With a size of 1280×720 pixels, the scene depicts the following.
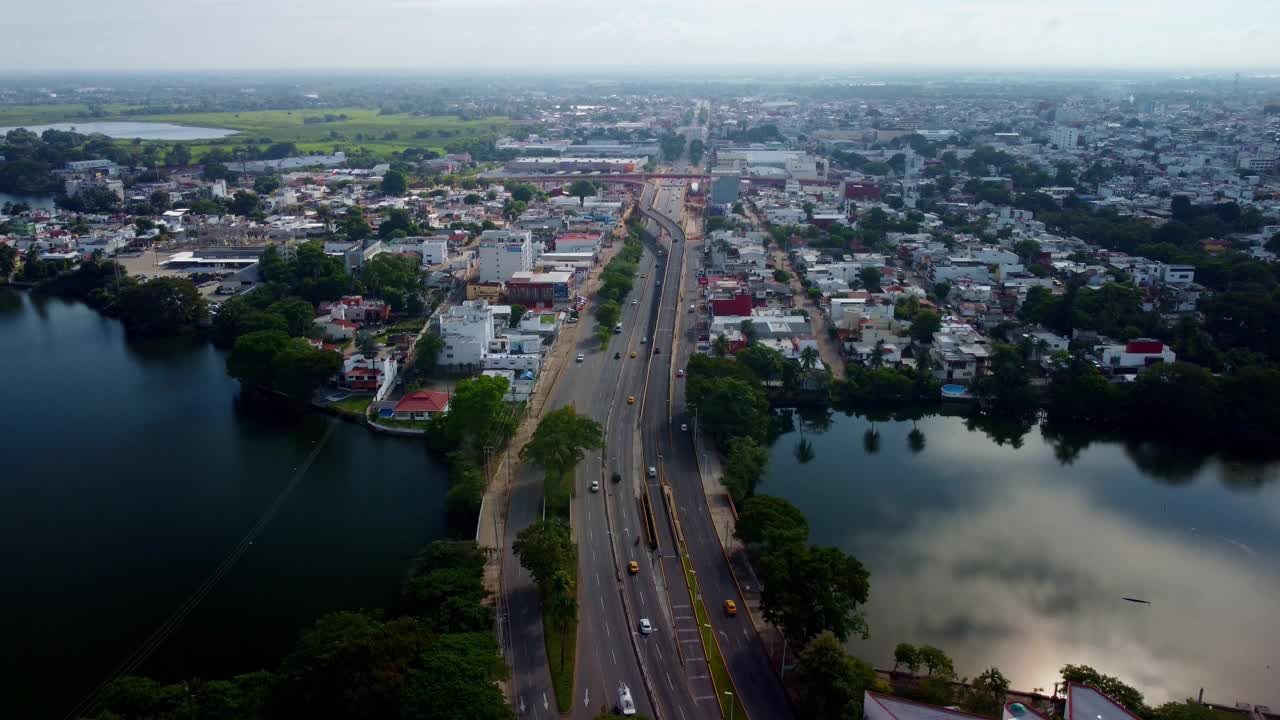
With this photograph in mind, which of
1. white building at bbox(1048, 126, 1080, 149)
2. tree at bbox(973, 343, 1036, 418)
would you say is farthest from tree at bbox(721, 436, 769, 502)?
white building at bbox(1048, 126, 1080, 149)

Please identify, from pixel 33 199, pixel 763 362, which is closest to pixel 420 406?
pixel 763 362

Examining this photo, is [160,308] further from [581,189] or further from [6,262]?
[581,189]

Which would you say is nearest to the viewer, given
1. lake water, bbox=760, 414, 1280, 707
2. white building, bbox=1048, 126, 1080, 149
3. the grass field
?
lake water, bbox=760, 414, 1280, 707

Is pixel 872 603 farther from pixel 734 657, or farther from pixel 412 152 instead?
pixel 412 152

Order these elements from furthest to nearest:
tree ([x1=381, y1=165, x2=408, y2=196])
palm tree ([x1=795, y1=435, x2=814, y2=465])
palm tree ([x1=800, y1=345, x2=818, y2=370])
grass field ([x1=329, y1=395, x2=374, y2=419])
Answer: tree ([x1=381, y1=165, x2=408, y2=196]) < palm tree ([x1=800, y1=345, x2=818, y2=370]) < grass field ([x1=329, y1=395, x2=374, y2=419]) < palm tree ([x1=795, y1=435, x2=814, y2=465])

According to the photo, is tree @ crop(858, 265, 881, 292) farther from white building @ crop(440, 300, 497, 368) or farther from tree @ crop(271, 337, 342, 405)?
tree @ crop(271, 337, 342, 405)

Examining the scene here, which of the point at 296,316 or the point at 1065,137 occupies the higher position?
the point at 1065,137
